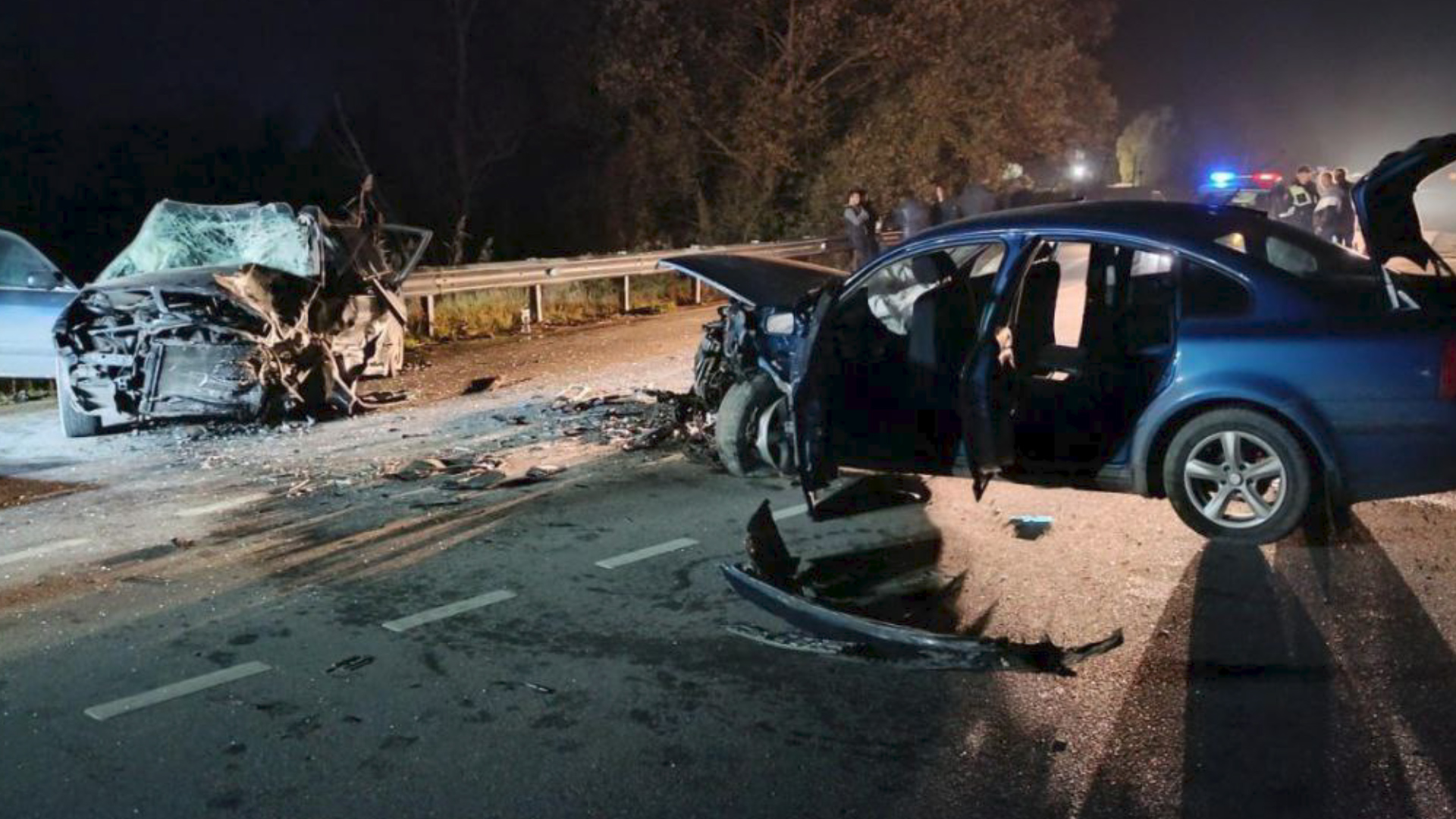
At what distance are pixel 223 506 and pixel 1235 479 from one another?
5591mm

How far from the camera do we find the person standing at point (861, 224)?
1759 centimetres

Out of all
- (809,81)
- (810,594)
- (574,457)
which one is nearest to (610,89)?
(809,81)

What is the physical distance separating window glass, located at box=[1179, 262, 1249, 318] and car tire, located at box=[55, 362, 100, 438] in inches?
318

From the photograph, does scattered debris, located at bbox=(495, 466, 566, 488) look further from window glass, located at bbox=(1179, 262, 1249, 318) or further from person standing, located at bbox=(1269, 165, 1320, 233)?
person standing, located at bbox=(1269, 165, 1320, 233)

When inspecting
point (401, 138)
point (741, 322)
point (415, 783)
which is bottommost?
point (415, 783)

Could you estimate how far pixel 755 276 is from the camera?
8.16m

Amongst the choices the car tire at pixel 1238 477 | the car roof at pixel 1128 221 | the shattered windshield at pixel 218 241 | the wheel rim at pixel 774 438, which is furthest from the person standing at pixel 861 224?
the car tire at pixel 1238 477

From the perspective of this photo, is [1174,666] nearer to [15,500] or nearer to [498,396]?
[15,500]

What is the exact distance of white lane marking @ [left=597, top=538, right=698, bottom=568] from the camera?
6.24 m

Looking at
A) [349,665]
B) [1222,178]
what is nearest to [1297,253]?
[349,665]

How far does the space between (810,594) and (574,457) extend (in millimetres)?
3477

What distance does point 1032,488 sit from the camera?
24.7 feet

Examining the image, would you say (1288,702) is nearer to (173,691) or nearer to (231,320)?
(173,691)

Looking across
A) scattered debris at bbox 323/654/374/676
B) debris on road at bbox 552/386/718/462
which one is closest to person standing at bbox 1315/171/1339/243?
debris on road at bbox 552/386/718/462
